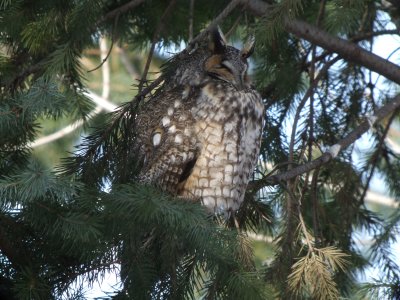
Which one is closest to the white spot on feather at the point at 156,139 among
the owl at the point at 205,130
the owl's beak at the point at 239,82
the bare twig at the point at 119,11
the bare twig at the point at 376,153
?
the owl at the point at 205,130

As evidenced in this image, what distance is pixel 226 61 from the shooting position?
2906mm

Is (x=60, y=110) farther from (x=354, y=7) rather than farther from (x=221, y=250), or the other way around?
(x=354, y=7)

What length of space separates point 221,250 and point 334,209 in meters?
1.41

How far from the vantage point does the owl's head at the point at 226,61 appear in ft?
9.51

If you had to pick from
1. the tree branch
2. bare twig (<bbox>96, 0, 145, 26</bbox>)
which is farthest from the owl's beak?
bare twig (<bbox>96, 0, 145, 26</bbox>)

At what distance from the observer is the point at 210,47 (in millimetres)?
2955

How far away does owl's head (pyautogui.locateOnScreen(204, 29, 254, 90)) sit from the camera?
290cm

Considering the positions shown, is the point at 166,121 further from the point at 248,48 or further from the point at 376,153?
the point at 376,153

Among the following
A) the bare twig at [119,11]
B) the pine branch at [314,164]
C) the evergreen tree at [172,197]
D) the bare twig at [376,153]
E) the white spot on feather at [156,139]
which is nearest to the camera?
the evergreen tree at [172,197]

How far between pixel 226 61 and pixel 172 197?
618 millimetres

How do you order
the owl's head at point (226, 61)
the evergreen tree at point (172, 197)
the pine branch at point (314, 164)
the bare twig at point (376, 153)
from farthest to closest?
the bare twig at point (376, 153), the owl's head at point (226, 61), the pine branch at point (314, 164), the evergreen tree at point (172, 197)

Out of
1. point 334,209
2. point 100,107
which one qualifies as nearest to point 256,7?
point 334,209

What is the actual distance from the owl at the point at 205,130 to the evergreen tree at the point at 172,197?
0.07m

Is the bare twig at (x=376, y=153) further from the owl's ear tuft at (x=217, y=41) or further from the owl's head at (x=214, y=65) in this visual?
the owl's ear tuft at (x=217, y=41)
